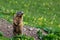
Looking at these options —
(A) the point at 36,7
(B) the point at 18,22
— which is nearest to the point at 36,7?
(A) the point at 36,7

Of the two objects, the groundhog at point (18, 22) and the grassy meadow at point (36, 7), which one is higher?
the groundhog at point (18, 22)

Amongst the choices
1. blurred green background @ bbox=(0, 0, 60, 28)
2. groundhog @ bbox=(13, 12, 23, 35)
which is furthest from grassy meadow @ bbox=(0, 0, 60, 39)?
groundhog @ bbox=(13, 12, 23, 35)

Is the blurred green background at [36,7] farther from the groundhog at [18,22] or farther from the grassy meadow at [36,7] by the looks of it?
the groundhog at [18,22]

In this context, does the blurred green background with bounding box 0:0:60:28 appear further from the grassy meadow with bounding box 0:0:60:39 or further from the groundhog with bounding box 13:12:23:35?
the groundhog with bounding box 13:12:23:35

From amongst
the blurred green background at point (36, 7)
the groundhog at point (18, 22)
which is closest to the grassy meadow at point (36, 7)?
the blurred green background at point (36, 7)

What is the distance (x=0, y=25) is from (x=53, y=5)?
14.4 meters

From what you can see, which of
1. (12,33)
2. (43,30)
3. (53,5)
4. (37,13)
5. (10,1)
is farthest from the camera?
(53,5)

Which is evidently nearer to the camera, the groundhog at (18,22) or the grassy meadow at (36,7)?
the groundhog at (18,22)

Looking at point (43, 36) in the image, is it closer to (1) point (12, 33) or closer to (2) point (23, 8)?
(1) point (12, 33)

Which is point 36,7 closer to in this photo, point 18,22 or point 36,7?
point 36,7

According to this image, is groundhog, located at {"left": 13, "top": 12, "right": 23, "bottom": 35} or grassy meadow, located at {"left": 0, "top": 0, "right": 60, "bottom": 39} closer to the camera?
groundhog, located at {"left": 13, "top": 12, "right": 23, "bottom": 35}

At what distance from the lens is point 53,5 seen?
27.5 metres

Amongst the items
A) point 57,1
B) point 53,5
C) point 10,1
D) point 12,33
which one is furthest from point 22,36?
point 57,1

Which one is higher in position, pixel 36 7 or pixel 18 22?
pixel 18 22
